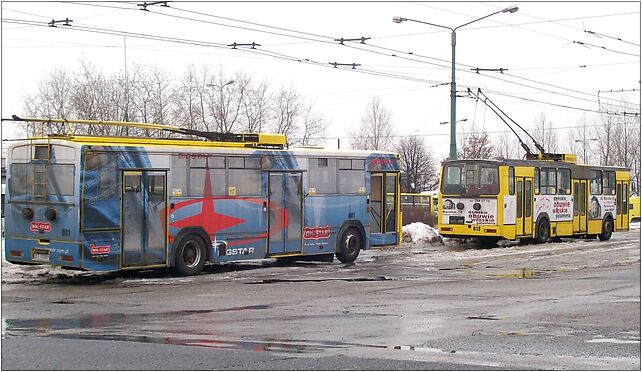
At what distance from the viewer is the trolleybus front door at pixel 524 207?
31.4 metres

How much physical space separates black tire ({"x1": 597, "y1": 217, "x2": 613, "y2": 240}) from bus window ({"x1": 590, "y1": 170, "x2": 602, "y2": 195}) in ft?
3.92

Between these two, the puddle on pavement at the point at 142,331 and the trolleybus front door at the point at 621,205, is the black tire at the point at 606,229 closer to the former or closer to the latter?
the trolleybus front door at the point at 621,205

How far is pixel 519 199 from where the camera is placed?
103ft

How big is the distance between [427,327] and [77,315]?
16.1ft

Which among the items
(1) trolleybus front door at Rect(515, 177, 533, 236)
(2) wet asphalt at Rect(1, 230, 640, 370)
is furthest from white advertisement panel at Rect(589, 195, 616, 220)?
(2) wet asphalt at Rect(1, 230, 640, 370)

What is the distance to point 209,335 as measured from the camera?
11695mm

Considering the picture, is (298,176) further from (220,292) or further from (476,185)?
(476,185)

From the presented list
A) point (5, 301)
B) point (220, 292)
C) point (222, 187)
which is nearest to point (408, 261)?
point (222, 187)

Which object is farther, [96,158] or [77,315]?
[96,158]

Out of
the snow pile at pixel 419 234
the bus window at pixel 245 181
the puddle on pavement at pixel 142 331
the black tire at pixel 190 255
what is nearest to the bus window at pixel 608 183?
the snow pile at pixel 419 234

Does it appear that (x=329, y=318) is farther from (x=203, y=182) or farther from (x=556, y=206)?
(x=556, y=206)

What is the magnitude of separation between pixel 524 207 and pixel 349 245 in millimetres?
9447

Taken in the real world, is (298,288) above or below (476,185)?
below

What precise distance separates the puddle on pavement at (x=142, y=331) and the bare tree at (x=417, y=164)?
67931 mm
